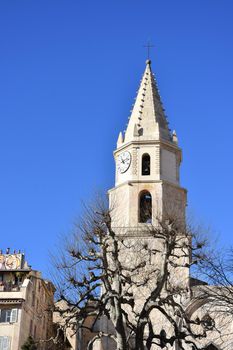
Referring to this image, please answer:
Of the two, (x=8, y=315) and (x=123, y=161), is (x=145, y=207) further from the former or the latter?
(x=8, y=315)

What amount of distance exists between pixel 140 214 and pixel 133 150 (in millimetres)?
4712

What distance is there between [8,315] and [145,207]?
12620 mm

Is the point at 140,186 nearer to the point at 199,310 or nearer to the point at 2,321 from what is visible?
the point at 199,310

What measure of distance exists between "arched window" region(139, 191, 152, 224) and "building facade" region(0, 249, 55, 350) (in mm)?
9009

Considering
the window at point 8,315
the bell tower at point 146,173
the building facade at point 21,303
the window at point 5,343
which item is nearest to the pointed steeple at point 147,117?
the bell tower at point 146,173

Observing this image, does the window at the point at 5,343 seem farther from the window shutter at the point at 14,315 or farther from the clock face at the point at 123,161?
the clock face at the point at 123,161

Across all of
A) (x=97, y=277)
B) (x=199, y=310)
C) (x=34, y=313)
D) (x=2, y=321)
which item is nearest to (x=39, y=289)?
(x=34, y=313)

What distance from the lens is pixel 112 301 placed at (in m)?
25.1

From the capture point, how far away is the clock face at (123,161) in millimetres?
42719

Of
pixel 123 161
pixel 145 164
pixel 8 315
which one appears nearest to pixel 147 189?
pixel 145 164

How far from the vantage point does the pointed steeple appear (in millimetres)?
43688

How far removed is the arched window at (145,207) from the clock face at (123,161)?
2313 millimetres

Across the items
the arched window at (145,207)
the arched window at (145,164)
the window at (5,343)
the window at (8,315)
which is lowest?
the window at (5,343)

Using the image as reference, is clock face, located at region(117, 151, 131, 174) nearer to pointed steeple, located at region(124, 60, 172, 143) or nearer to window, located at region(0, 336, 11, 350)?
pointed steeple, located at region(124, 60, 172, 143)
